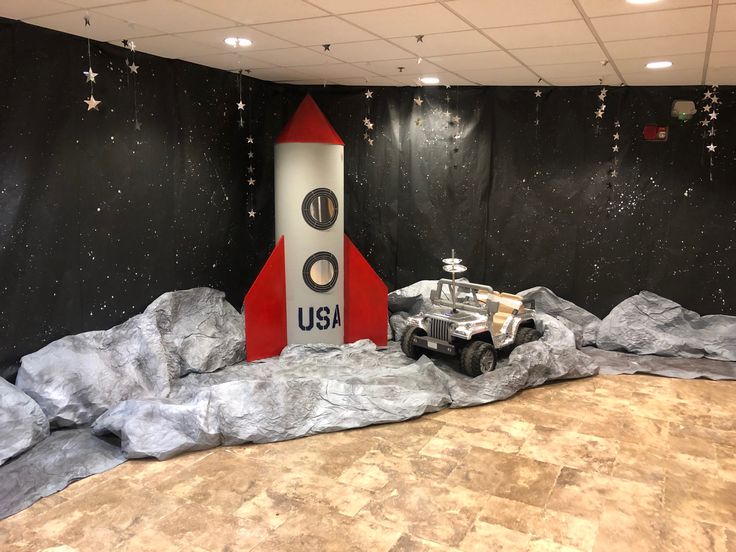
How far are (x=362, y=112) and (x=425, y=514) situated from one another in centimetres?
405

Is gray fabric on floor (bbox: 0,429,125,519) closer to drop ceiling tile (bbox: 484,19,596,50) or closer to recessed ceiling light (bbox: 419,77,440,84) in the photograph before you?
drop ceiling tile (bbox: 484,19,596,50)

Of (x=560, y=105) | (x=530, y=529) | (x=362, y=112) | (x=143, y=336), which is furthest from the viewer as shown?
(x=362, y=112)

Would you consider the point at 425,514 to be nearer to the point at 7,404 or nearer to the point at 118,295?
Result: the point at 7,404

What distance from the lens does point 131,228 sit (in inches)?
166

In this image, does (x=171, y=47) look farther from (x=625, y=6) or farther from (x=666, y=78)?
(x=666, y=78)

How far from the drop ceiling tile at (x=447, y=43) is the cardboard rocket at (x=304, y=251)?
51.9 inches

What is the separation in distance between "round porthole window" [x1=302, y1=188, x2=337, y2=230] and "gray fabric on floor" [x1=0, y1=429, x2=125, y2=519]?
7.79ft

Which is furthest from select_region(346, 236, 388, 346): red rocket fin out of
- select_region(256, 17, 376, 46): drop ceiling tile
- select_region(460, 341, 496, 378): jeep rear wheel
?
select_region(256, 17, 376, 46): drop ceiling tile

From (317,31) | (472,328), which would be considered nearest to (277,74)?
(317,31)

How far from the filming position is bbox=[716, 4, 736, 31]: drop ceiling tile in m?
2.64

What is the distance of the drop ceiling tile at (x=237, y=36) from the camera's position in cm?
338

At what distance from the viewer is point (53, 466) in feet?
9.84

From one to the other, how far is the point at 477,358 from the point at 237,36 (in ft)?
9.14

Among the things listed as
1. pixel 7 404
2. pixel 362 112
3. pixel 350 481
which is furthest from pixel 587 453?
pixel 362 112
